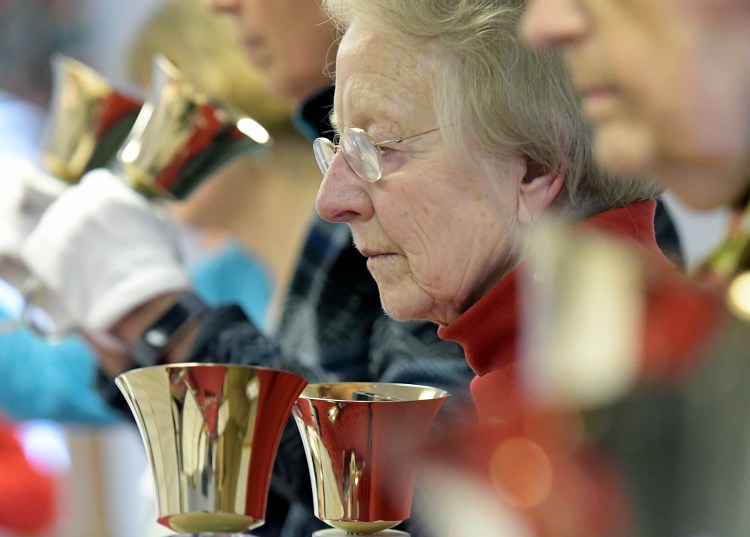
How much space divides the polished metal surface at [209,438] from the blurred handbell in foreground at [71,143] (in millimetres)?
775

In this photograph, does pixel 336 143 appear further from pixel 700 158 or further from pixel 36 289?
pixel 36 289

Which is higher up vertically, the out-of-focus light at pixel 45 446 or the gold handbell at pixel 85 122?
the gold handbell at pixel 85 122

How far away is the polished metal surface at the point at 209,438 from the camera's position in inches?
23.0

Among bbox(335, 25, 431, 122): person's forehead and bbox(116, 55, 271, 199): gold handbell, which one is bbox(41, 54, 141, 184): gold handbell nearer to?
bbox(116, 55, 271, 199): gold handbell

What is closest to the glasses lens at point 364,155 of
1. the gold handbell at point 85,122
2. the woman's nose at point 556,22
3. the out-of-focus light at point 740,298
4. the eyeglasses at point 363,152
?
the eyeglasses at point 363,152

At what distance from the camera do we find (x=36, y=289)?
127 centimetres

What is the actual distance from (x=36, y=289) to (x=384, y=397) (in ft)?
2.25

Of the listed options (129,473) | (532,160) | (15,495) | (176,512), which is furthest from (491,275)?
(129,473)

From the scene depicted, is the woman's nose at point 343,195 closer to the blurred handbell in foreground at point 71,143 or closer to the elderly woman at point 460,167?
the elderly woman at point 460,167

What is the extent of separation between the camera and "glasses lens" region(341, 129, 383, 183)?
2.31 feet

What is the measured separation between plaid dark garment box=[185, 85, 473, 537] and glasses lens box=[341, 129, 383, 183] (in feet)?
0.88

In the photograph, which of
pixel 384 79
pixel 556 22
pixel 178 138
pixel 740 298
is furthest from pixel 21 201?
pixel 740 298

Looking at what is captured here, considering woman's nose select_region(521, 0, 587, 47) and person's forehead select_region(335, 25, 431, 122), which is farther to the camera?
person's forehead select_region(335, 25, 431, 122)

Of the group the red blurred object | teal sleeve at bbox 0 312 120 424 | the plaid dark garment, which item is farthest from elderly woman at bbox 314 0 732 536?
teal sleeve at bbox 0 312 120 424
